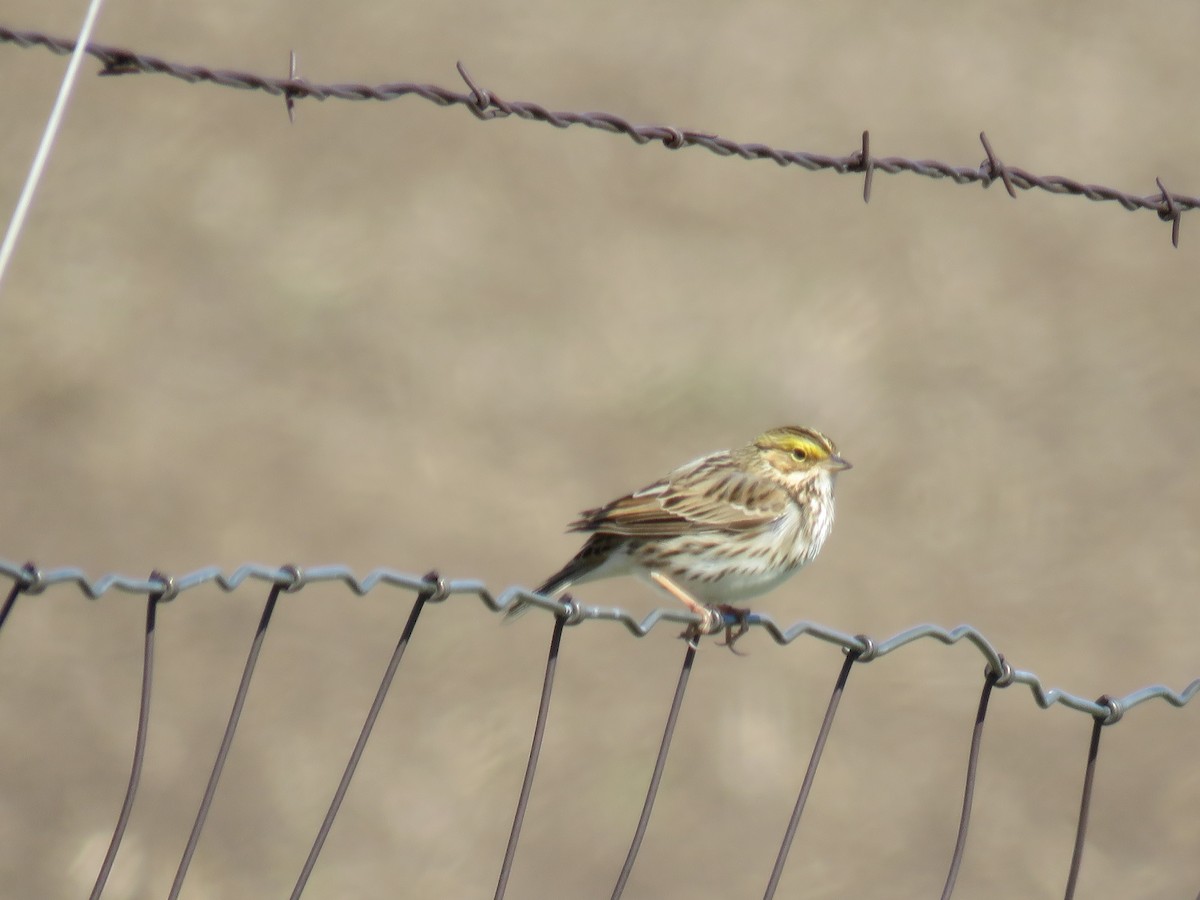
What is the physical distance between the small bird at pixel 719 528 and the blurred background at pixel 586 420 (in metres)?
2.83

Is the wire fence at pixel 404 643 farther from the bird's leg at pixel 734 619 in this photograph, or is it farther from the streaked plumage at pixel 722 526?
the streaked plumage at pixel 722 526

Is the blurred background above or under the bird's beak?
above

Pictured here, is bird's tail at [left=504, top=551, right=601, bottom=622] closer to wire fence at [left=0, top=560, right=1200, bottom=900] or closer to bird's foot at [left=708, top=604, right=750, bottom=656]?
bird's foot at [left=708, top=604, right=750, bottom=656]

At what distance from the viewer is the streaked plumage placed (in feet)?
23.5

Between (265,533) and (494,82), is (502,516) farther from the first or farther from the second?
(494,82)

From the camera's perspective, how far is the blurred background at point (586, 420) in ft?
32.7

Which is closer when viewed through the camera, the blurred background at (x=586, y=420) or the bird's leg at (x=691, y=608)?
the bird's leg at (x=691, y=608)

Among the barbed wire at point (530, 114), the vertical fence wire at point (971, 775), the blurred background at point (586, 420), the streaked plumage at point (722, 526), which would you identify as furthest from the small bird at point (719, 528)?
the blurred background at point (586, 420)

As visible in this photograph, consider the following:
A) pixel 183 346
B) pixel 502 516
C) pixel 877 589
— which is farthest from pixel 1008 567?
pixel 183 346

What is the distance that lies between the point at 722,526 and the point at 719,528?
0.02m

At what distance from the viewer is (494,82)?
15781mm

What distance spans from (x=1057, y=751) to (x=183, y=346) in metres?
6.25

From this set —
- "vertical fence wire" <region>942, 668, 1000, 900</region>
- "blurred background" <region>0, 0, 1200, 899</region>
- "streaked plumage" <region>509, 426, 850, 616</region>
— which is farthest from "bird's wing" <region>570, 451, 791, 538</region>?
"blurred background" <region>0, 0, 1200, 899</region>

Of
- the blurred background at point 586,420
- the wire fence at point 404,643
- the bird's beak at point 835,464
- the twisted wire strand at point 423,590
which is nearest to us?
the twisted wire strand at point 423,590
